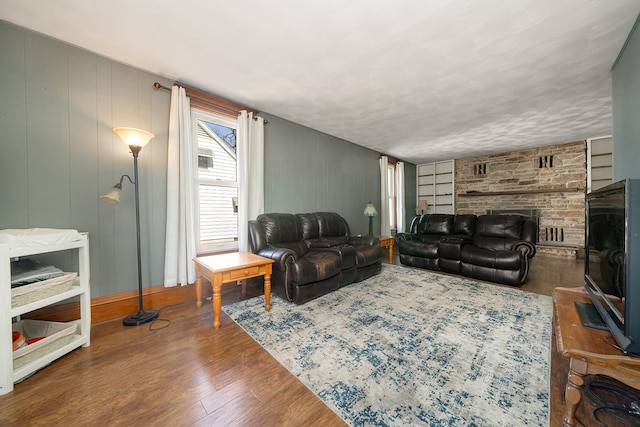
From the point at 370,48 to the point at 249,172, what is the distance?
1.98m

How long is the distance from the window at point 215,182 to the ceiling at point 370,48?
0.41 meters

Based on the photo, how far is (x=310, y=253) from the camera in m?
2.94

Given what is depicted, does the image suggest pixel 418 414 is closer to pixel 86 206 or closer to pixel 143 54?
pixel 86 206

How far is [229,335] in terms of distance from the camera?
6.19ft

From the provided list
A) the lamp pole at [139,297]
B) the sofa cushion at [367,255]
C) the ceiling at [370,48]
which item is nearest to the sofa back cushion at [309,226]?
the sofa cushion at [367,255]

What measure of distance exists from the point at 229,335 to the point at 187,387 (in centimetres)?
55

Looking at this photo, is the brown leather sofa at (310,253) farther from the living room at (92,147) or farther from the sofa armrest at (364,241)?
the living room at (92,147)

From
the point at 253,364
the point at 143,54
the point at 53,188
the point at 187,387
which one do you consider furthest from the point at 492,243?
the point at 53,188

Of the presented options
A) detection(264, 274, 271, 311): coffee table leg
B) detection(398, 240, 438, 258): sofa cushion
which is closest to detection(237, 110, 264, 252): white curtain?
detection(264, 274, 271, 311): coffee table leg

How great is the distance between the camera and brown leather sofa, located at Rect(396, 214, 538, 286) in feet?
9.96

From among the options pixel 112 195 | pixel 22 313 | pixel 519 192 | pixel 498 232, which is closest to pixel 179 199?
pixel 112 195

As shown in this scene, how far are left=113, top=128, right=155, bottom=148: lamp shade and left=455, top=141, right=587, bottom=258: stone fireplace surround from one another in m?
6.75

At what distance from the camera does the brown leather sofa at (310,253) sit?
244 cm

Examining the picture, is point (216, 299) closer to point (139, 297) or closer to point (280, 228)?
point (139, 297)
